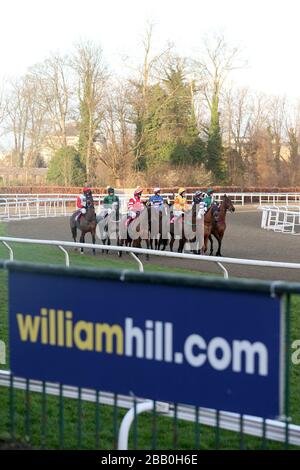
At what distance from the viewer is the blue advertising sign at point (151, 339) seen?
10.0 feet

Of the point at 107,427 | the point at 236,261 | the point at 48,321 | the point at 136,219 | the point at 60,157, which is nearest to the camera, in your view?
the point at 48,321

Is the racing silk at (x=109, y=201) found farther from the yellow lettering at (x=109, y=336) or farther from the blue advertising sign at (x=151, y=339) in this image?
the yellow lettering at (x=109, y=336)

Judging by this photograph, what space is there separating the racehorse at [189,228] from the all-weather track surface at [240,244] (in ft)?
2.83

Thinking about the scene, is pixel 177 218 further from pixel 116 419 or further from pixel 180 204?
pixel 116 419

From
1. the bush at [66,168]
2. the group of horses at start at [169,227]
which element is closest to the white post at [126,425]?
the group of horses at start at [169,227]

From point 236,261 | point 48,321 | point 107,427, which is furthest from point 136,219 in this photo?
point 48,321

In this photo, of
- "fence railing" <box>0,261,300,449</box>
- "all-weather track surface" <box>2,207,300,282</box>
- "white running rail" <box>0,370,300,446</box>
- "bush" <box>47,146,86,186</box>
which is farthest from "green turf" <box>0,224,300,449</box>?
"bush" <box>47,146,86,186</box>

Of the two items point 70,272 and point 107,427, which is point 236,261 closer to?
point 107,427

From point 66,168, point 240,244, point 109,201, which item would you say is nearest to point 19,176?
point 66,168

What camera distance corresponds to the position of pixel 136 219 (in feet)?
60.6

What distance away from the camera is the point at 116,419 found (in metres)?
3.91
